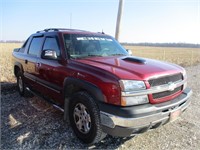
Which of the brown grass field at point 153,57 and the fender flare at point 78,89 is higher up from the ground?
the fender flare at point 78,89

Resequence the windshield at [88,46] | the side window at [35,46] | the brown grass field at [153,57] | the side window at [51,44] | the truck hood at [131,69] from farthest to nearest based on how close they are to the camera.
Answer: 1. the brown grass field at [153,57]
2. the side window at [35,46]
3. the side window at [51,44]
4. the windshield at [88,46]
5. the truck hood at [131,69]

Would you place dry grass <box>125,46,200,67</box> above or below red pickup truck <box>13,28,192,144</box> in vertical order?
below

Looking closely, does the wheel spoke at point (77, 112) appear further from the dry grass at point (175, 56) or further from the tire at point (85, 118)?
the dry grass at point (175, 56)

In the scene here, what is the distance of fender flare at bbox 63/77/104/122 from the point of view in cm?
303

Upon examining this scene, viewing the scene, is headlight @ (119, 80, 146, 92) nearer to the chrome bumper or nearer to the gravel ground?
the chrome bumper

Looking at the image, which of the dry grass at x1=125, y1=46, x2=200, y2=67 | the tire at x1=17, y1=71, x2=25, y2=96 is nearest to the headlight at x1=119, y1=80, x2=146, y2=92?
the tire at x1=17, y1=71, x2=25, y2=96

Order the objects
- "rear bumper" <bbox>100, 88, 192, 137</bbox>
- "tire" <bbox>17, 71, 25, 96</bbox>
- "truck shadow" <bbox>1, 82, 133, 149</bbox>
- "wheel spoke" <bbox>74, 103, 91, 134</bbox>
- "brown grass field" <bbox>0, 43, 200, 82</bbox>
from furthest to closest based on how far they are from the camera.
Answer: "brown grass field" <bbox>0, 43, 200, 82</bbox>, "tire" <bbox>17, 71, 25, 96</bbox>, "truck shadow" <bbox>1, 82, 133, 149</bbox>, "wheel spoke" <bbox>74, 103, 91, 134</bbox>, "rear bumper" <bbox>100, 88, 192, 137</bbox>

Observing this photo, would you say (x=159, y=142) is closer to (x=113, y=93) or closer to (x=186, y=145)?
(x=186, y=145)

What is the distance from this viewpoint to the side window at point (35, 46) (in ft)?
16.5

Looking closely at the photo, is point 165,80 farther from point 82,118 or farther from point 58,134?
point 58,134

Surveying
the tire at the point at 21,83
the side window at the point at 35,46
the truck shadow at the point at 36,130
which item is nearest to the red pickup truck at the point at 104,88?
the truck shadow at the point at 36,130

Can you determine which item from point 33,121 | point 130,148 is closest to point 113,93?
point 130,148

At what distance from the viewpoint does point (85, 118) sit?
132 inches

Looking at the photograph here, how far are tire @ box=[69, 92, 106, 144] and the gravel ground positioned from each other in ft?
0.70
